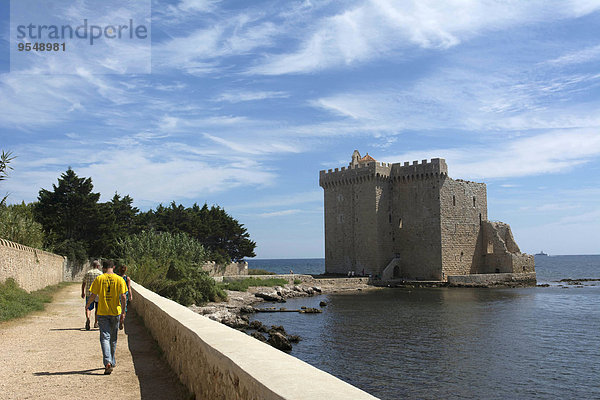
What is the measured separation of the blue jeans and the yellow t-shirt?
0.09m

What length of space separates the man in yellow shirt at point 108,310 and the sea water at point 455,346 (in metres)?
7.18

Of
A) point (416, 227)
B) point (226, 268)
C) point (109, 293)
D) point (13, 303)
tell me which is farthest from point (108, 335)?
point (226, 268)

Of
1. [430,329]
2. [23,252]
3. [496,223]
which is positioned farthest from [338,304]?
[496,223]

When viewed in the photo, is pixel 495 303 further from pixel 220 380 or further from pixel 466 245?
pixel 220 380

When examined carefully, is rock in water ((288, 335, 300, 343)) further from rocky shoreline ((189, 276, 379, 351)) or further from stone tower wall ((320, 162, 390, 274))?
stone tower wall ((320, 162, 390, 274))

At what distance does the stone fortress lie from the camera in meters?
44.3

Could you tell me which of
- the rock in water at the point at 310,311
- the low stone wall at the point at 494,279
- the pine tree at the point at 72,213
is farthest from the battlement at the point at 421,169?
the pine tree at the point at 72,213

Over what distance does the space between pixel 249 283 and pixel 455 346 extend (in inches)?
864

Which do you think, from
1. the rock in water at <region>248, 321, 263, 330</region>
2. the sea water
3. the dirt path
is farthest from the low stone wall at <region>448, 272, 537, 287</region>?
the dirt path

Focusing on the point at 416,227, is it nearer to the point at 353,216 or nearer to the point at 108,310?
the point at 353,216

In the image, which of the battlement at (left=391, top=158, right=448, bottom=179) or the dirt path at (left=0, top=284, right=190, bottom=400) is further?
the battlement at (left=391, top=158, right=448, bottom=179)

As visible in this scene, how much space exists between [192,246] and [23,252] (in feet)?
53.2

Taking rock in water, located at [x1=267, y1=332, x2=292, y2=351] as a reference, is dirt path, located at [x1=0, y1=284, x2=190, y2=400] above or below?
above

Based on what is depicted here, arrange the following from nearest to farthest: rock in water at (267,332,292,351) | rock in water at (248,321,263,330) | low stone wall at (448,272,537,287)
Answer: rock in water at (267,332,292,351) → rock in water at (248,321,263,330) → low stone wall at (448,272,537,287)
